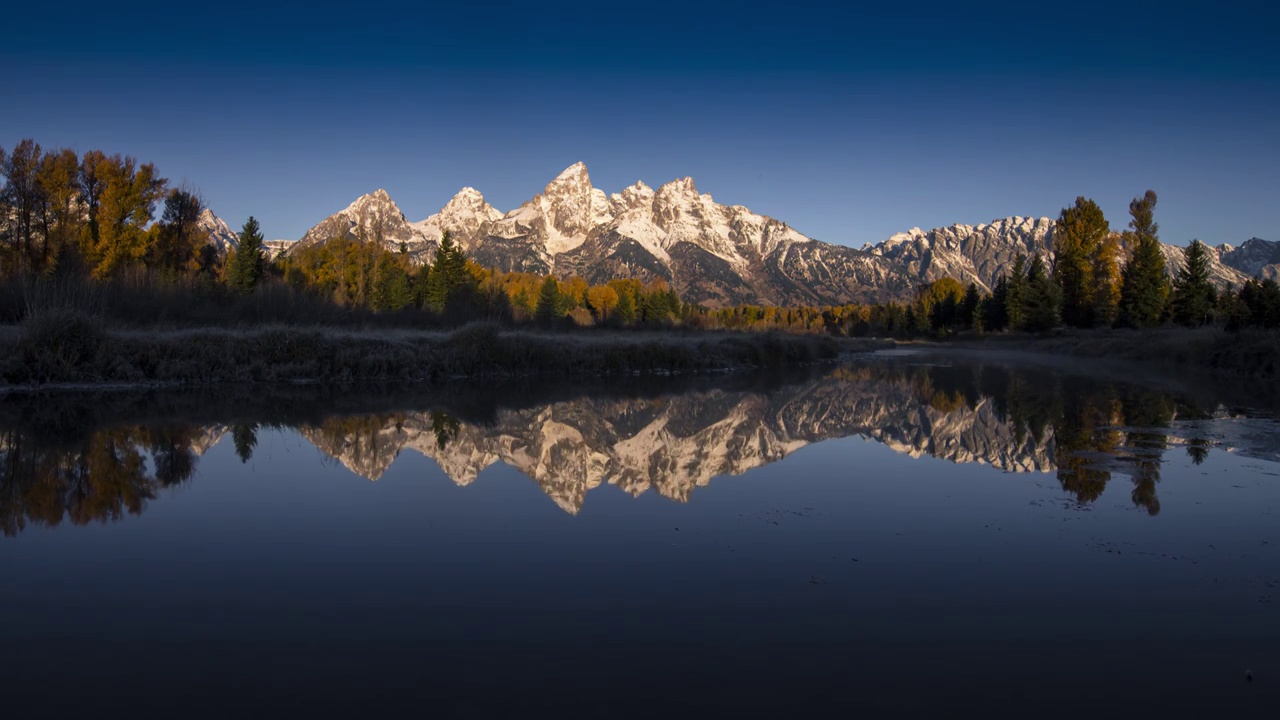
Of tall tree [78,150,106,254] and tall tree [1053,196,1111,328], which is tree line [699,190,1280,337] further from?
tall tree [78,150,106,254]

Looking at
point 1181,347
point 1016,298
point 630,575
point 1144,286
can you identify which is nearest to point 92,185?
point 630,575

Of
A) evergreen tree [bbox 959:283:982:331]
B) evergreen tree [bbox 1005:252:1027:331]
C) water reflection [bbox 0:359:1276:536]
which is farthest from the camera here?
evergreen tree [bbox 959:283:982:331]

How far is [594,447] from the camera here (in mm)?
10984

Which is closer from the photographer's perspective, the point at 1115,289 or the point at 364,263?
the point at 1115,289

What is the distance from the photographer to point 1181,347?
115 feet

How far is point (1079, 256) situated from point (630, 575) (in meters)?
61.4

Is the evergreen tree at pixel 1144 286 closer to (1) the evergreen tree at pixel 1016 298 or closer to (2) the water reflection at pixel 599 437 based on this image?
(1) the evergreen tree at pixel 1016 298

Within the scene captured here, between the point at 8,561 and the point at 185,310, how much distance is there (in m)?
23.9

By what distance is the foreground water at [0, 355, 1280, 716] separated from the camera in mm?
3584

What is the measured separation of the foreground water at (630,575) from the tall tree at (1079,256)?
49991 mm

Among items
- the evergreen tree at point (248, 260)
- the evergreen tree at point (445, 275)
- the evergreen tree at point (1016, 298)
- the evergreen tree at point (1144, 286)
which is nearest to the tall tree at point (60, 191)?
the evergreen tree at point (248, 260)

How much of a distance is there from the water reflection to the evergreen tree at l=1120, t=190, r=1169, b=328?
34.7 meters

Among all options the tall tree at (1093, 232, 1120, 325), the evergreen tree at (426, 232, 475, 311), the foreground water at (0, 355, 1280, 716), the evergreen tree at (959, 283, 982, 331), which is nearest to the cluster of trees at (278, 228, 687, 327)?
the evergreen tree at (426, 232, 475, 311)

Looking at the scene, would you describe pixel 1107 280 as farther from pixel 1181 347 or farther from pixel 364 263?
pixel 364 263
